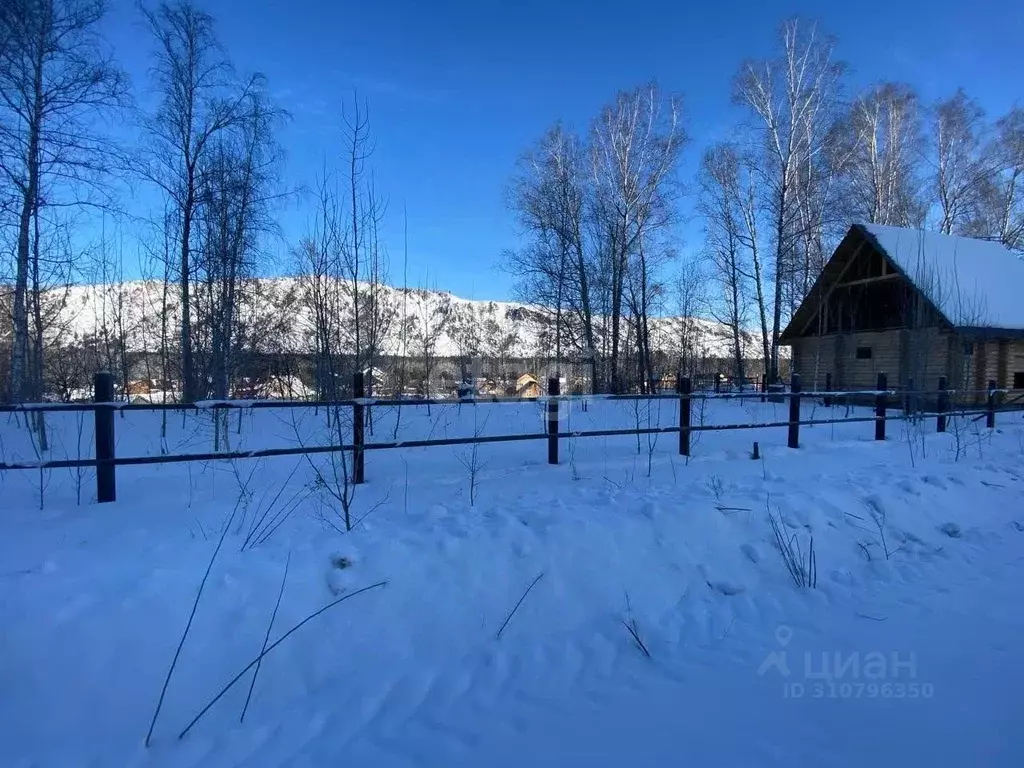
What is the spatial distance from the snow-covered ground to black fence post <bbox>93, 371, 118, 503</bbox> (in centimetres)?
24

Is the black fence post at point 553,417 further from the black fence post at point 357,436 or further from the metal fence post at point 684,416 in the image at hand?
the black fence post at point 357,436

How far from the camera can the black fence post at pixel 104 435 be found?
4070 millimetres

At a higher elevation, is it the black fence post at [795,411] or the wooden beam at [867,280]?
the wooden beam at [867,280]

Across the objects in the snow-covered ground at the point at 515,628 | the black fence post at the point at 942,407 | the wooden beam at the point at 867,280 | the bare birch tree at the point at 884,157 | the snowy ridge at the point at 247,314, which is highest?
the bare birch tree at the point at 884,157

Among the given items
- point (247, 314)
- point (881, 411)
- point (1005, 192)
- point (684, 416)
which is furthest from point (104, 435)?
point (1005, 192)

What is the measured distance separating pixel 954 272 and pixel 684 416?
15.8 metres

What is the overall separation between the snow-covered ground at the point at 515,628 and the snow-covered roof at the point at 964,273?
52.2 feet

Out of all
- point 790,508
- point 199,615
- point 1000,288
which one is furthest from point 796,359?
point 199,615

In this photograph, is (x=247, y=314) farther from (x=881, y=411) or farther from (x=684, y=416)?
(x=881, y=411)

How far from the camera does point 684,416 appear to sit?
676cm

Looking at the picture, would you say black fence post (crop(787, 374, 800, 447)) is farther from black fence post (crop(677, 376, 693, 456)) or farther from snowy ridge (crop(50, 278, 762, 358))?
snowy ridge (crop(50, 278, 762, 358))

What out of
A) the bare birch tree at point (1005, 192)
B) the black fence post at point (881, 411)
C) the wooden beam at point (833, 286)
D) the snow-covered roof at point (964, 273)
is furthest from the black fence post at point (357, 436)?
the bare birch tree at point (1005, 192)

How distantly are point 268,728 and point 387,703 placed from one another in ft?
1.66

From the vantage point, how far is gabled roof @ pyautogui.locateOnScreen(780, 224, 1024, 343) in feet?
56.2
